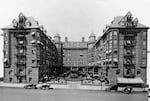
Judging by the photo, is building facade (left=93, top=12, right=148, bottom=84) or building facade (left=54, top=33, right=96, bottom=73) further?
building facade (left=54, top=33, right=96, bottom=73)

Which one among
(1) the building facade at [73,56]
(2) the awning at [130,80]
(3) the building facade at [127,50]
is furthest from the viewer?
(1) the building facade at [73,56]

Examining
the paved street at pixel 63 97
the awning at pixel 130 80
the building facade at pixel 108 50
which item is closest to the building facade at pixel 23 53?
the building facade at pixel 108 50

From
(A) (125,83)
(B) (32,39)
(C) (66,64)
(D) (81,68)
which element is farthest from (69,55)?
(A) (125,83)

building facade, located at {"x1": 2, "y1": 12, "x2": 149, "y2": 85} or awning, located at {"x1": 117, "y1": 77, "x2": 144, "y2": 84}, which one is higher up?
building facade, located at {"x1": 2, "y1": 12, "x2": 149, "y2": 85}

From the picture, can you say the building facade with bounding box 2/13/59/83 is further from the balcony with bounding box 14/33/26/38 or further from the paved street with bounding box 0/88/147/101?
the paved street with bounding box 0/88/147/101

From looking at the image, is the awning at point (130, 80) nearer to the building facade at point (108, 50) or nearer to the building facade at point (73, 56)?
the building facade at point (108, 50)

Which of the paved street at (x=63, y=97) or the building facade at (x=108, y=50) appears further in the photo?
the building facade at (x=108, y=50)

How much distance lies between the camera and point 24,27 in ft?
109

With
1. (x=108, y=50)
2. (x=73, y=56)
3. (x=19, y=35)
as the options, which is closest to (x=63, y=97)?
(x=108, y=50)

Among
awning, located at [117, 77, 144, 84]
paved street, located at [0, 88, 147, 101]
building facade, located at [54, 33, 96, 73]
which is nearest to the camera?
paved street, located at [0, 88, 147, 101]

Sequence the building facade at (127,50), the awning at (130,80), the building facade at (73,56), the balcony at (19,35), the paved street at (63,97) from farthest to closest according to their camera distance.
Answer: the building facade at (73,56) → the balcony at (19,35) → the building facade at (127,50) → the awning at (130,80) → the paved street at (63,97)

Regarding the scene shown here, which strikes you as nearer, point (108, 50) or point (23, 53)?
point (23, 53)

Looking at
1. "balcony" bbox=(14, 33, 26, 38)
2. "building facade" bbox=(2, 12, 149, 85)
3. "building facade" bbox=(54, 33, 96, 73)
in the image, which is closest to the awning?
"building facade" bbox=(2, 12, 149, 85)

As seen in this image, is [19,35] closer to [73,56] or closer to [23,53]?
[23,53]
